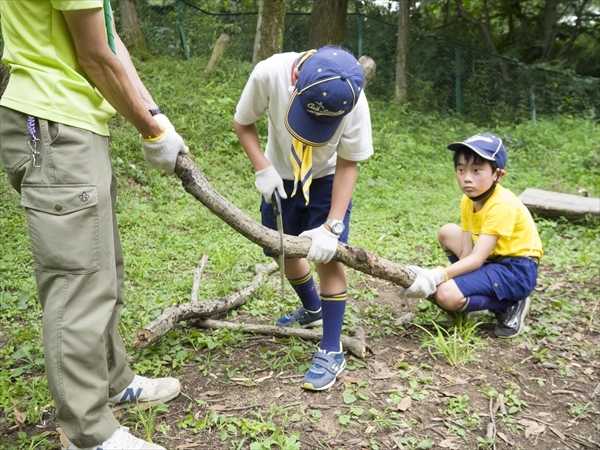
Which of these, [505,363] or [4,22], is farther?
[505,363]

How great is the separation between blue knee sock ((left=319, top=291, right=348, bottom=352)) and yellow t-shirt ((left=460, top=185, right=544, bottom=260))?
1016 millimetres

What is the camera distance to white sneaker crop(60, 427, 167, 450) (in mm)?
2041

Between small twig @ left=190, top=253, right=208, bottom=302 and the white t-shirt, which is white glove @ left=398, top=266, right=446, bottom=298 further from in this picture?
small twig @ left=190, top=253, right=208, bottom=302

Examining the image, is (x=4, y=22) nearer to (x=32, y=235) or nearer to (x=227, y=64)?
(x=32, y=235)

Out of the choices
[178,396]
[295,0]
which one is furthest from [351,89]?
[295,0]

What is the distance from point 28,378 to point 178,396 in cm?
76

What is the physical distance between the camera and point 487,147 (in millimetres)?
3232

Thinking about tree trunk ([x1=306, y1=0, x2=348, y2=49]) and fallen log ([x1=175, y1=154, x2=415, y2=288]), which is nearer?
fallen log ([x1=175, y1=154, x2=415, y2=288])

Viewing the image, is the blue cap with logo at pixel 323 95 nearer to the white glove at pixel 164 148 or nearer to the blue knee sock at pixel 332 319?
the white glove at pixel 164 148

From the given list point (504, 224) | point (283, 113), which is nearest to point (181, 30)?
point (283, 113)

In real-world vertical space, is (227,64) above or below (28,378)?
above

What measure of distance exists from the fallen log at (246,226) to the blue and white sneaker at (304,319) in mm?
600

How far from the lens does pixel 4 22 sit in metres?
1.88

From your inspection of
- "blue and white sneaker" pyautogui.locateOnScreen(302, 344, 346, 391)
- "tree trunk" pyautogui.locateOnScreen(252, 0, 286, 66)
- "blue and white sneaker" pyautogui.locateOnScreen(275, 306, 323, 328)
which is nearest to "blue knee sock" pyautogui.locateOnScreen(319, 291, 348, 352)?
"blue and white sneaker" pyautogui.locateOnScreen(302, 344, 346, 391)
